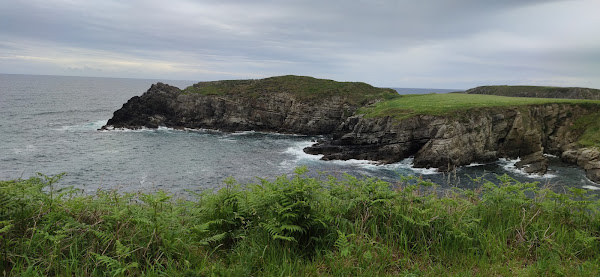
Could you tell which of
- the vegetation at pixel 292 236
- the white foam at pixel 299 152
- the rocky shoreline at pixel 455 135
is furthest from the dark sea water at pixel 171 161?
the vegetation at pixel 292 236

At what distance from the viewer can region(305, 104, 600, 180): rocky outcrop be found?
4219 centimetres

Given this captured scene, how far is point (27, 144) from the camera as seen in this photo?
5169cm

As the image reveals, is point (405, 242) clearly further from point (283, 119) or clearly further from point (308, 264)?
point (283, 119)

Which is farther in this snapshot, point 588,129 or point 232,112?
point 232,112

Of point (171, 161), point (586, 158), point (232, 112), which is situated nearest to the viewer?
point (586, 158)

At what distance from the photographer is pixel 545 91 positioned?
326 ft

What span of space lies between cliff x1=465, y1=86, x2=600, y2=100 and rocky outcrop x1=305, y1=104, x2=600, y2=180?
1807 inches

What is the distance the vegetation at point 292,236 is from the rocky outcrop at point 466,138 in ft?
120

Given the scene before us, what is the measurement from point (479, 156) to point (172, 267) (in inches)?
1889

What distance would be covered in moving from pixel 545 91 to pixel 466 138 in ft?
259

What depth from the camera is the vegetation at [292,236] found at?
4.72 metres

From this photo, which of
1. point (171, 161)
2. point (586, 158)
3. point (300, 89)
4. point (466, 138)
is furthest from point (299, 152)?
point (586, 158)

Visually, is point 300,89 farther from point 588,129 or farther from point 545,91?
point 545,91

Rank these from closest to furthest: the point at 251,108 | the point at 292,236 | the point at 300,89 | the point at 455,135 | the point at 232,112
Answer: the point at 292,236, the point at 455,135, the point at 232,112, the point at 251,108, the point at 300,89
